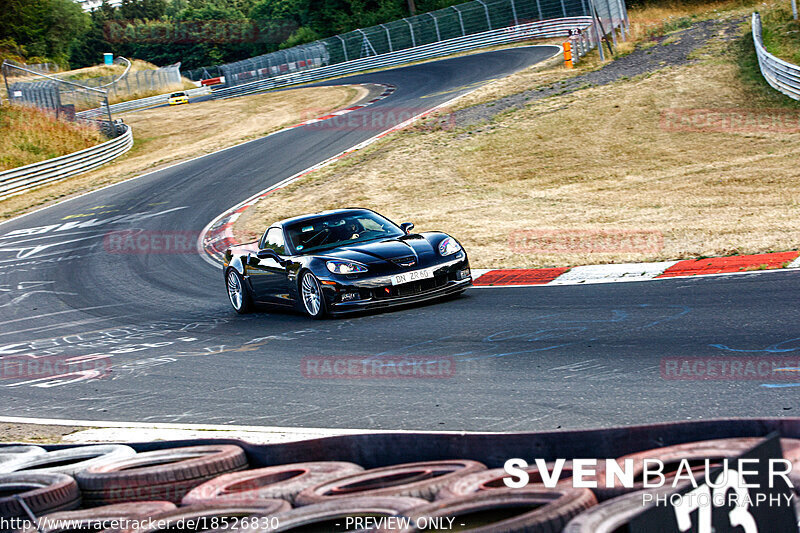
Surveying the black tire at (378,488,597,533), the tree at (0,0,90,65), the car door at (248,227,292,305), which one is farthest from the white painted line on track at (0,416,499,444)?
the tree at (0,0,90,65)

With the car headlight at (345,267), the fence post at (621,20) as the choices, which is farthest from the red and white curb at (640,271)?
the fence post at (621,20)

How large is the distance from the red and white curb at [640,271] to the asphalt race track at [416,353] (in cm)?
41

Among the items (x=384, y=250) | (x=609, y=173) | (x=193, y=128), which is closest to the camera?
(x=384, y=250)

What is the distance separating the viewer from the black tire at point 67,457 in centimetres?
525

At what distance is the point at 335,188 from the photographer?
75.7 feet

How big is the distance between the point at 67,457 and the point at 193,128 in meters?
39.3

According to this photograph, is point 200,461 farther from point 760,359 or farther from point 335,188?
point 335,188

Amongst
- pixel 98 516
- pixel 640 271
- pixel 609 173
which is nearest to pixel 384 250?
pixel 640 271

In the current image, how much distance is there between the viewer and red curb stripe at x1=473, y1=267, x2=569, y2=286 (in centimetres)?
1124

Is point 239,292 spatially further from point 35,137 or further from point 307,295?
point 35,137

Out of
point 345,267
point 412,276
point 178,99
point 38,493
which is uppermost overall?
point 178,99

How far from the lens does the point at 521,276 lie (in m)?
11.7

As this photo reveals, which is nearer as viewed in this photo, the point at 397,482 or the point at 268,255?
the point at 397,482

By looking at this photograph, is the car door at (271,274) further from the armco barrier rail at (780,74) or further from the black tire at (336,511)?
the armco barrier rail at (780,74)
